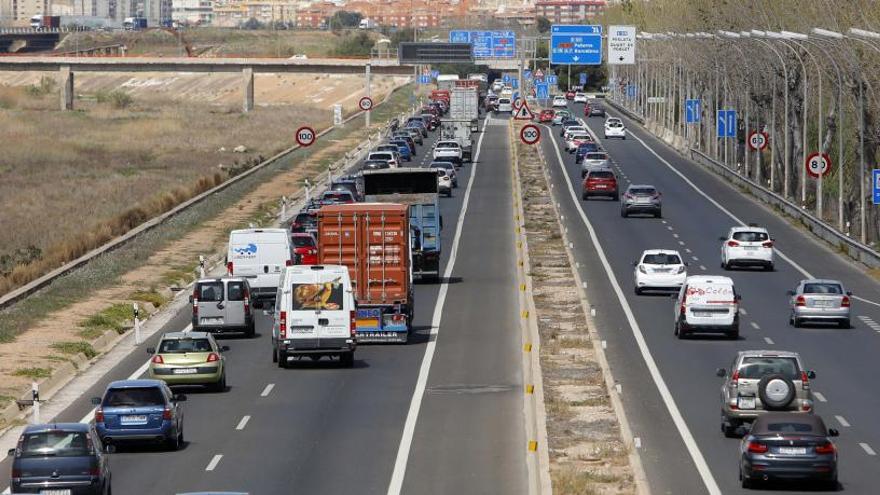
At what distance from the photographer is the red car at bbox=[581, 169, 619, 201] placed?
8656 cm

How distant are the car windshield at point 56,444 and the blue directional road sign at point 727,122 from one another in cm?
8173

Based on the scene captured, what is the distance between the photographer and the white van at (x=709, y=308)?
4394cm

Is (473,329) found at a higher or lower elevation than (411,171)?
lower

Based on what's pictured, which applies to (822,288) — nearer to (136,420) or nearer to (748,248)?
(748,248)

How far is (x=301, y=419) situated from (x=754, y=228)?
30628mm

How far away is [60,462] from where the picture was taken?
2375cm

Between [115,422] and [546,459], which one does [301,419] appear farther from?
[546,459]

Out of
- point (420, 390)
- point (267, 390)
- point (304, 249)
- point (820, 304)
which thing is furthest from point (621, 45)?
point (267, 390)

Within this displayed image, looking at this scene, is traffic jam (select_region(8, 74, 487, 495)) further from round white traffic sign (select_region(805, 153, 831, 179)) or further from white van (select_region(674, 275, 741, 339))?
round white traffic sign (select_region(805, 153, 831, 179))

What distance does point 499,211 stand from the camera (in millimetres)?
82500

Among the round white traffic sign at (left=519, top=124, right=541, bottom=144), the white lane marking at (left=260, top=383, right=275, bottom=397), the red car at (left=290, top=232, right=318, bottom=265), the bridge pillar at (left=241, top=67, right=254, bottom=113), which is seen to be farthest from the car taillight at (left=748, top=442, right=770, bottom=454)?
the bridge pillar at (left=241, top=67, right=254, bottom=113)

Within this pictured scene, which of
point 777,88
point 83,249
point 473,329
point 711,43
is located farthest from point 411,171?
point 711,43

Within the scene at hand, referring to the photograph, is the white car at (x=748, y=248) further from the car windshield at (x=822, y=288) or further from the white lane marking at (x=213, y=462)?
the white lane marking at (x=213, y=462)

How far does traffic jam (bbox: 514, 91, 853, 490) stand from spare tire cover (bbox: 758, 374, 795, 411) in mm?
17
